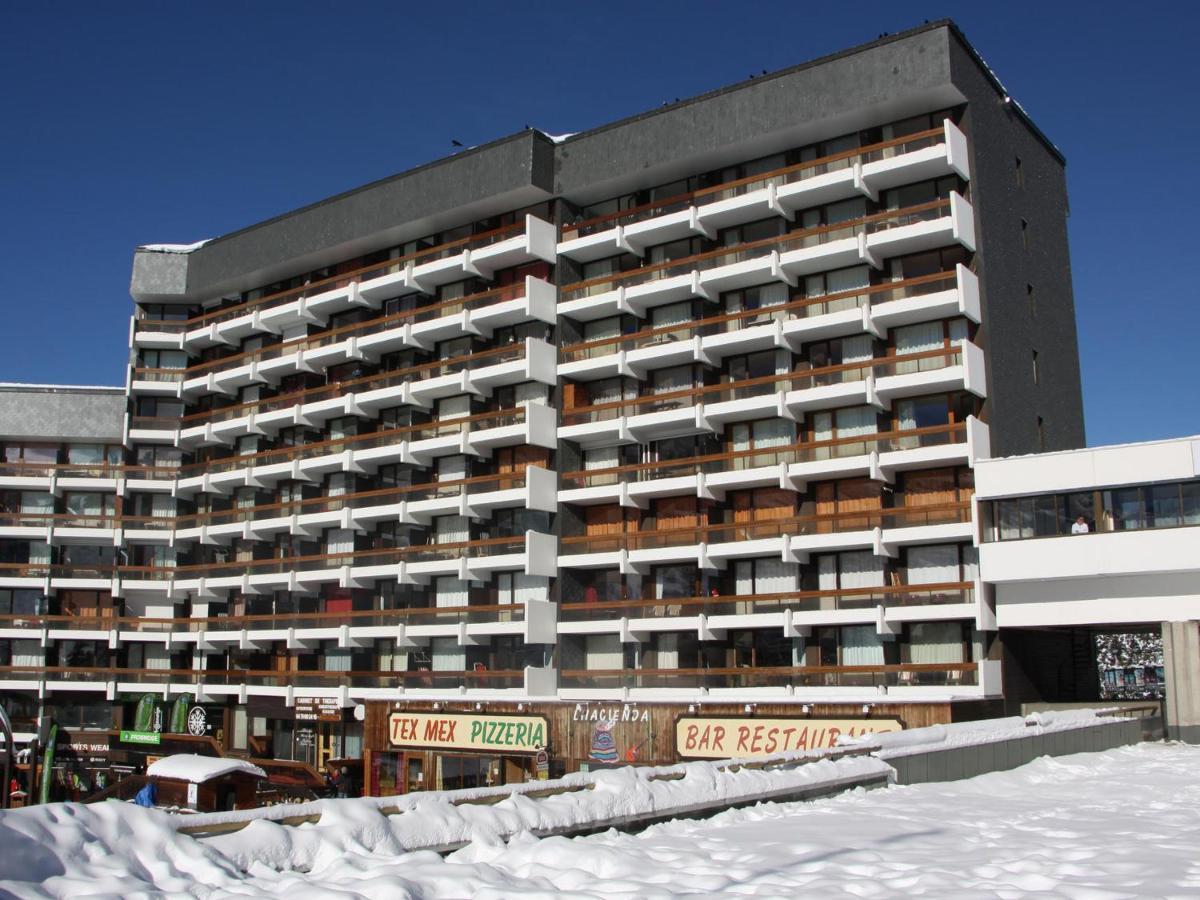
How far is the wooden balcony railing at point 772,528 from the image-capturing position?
42.6 m

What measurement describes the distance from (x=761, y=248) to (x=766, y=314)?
2589 millimetres

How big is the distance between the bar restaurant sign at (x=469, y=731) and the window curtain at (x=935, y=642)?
14295 millimetres

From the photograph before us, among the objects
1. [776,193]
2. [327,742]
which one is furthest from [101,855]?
[327,742]

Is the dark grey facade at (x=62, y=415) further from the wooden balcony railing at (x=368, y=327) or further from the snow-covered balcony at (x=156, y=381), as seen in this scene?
the wooden balcony railing at (x=368, y=327)

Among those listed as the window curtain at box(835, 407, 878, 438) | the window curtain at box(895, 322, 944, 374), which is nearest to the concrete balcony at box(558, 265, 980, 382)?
the window curtain at box(895, 322, 944, 374)

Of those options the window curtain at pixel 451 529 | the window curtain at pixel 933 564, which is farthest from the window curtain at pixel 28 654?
the window curtain at pixel 933 564

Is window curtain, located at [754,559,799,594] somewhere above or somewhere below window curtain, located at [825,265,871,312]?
below

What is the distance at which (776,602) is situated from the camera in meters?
45.4

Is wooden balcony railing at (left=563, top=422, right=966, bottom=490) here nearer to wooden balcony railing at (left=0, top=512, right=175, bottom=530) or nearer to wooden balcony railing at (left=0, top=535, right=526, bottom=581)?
wooden balcony railing at (left=0, top=535, right=526, bottom=581)

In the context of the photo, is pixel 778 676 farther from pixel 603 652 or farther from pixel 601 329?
pixel 601 329

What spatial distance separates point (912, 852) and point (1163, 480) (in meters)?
29.1

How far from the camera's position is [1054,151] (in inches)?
2237

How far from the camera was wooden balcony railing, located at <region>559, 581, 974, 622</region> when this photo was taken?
1640 inches

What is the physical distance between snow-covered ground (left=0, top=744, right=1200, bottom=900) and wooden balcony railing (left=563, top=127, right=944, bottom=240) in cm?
3196
